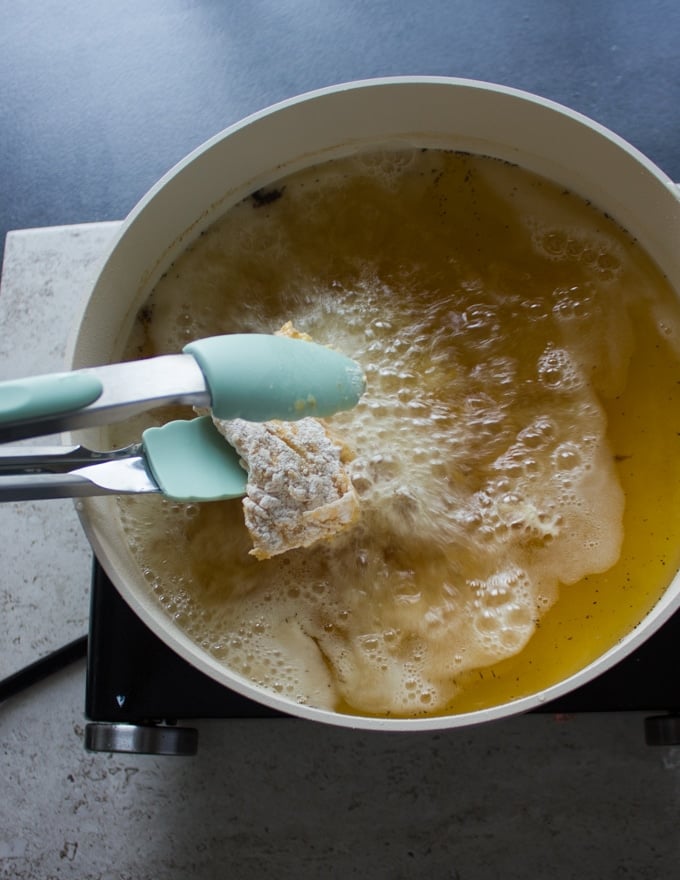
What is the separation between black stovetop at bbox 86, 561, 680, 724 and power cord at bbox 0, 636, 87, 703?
19cm

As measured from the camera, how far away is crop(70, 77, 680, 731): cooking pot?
25.8 inches

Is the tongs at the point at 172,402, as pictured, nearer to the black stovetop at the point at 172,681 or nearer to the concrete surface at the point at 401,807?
the black stovetop at the point at 172,681

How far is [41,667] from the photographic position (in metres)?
0.86

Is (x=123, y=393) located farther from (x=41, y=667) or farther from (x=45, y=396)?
(x=41, y=667)

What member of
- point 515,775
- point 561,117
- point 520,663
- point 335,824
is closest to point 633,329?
point 561,117

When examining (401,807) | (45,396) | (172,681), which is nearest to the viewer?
(45,396)

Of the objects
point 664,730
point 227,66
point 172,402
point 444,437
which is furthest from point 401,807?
point 227,66

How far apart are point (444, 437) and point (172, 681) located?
302mm

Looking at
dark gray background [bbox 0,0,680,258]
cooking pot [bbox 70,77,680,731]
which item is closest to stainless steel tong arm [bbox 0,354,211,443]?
cooking pot [bbox 70,77,680,731]

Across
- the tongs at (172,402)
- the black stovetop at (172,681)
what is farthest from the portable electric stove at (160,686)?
the tongs at (172,402)

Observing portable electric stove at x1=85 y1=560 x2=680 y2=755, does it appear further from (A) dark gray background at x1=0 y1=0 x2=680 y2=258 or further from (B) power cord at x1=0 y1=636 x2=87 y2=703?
(A) dark gray background at x1=0 y1=0 x2=680 y2=258

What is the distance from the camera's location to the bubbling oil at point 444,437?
2.25 feet

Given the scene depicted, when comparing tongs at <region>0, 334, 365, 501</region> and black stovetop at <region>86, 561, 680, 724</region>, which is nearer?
tongs at <region>0, 334, 365, 501</region>

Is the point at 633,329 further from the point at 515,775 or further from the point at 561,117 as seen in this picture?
the point at 515,775
